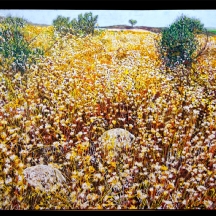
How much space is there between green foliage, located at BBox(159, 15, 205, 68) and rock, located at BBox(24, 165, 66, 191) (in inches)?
44.7

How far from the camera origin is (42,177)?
1983 mm

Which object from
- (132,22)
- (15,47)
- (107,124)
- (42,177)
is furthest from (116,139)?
(15,47)

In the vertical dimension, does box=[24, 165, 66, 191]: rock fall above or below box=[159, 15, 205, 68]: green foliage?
below

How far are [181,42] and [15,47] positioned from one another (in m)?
1.20

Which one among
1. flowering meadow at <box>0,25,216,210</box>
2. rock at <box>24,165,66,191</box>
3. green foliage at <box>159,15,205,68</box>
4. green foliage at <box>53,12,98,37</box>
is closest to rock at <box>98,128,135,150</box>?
flowering meadow at <box>0,25,216,210</box>

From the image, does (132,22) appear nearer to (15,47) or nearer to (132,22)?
(132,22)

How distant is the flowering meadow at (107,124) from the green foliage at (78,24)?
0.05 meters

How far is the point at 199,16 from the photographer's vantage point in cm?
206

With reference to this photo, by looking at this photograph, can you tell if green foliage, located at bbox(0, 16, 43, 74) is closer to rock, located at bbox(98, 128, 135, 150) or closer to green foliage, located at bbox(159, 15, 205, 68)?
rock, located at bbox(98, 128, 135, 150)

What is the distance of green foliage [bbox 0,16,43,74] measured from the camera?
205 centimetres

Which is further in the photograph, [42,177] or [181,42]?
[181,42]

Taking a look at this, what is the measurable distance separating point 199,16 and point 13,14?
4.30 feet

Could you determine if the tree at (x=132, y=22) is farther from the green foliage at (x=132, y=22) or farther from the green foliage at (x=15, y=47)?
the green foliage at (x=15, y=47)

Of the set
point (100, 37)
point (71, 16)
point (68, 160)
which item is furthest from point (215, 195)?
point (71, 16)
